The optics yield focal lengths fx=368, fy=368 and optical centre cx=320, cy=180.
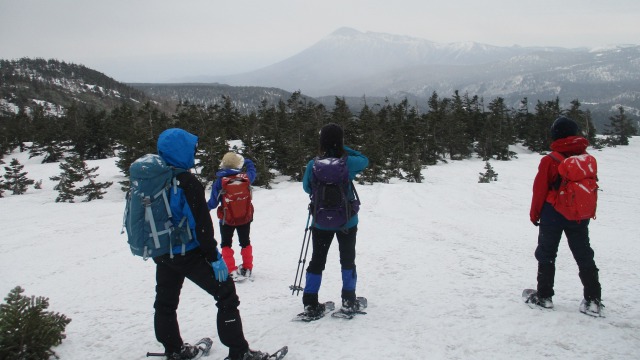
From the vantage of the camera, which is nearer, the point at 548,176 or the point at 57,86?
the point at 548,176

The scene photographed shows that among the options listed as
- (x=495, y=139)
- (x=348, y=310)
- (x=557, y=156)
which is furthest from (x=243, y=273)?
(x=495, y=139)

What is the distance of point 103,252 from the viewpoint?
9.16 meters

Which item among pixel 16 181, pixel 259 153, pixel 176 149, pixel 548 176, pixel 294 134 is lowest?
pixel 16 181

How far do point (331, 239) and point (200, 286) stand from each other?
1.75 m

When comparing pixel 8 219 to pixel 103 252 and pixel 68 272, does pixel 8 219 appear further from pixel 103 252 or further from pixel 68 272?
pixel 68 272

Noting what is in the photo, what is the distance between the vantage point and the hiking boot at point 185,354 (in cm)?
393

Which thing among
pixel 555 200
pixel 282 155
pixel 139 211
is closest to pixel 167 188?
pixel 139 211

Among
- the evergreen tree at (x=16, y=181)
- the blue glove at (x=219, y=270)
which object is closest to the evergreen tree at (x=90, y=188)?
the evergreen tree at (x=16, y=181)

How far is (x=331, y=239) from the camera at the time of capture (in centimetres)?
479

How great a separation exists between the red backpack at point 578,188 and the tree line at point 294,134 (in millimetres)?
19109

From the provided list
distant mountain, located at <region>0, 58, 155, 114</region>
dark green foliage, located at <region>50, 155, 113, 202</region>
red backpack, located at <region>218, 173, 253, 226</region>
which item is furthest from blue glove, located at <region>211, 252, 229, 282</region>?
distant mountain, located at <region>0, 58, 155, 114</region>

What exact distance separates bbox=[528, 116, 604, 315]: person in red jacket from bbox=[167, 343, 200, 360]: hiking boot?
14.2ft

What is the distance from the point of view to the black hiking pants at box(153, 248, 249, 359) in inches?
144

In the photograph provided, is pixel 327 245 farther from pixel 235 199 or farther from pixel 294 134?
pixel 294 134
